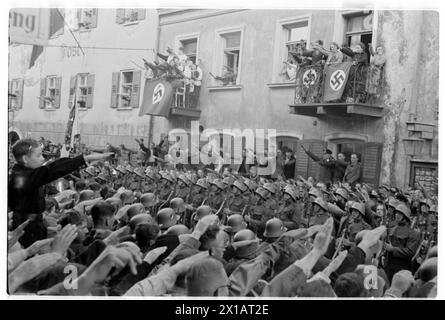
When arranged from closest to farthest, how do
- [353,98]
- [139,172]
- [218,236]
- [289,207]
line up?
[353,98] → [218,236] → [289,207] → [139,172]

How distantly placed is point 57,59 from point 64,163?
2.20 feet

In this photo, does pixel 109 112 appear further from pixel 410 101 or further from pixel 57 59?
pixel 410 101

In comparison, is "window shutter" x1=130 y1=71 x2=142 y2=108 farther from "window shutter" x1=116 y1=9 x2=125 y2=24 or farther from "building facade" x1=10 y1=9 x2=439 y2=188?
"window shutter" x1=116 y1=9 x2=125 y2=24

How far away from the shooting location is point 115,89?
4.33 meters

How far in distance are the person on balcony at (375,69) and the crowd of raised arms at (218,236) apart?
0.61m

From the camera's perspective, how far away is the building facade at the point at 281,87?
13.4 feet

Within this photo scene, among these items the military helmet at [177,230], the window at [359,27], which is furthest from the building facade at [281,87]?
the military helmet at [177,230]

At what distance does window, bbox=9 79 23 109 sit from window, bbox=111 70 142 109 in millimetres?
587

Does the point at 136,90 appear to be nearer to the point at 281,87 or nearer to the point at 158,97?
the point at 158,97

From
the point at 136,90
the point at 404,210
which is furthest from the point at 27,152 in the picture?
the point at 404,210

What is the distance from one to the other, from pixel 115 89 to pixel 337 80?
1.43 m

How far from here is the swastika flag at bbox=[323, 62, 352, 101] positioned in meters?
4.12

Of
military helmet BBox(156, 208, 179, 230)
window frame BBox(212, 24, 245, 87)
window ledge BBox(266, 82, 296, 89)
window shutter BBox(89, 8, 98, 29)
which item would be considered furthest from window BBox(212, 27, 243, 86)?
military helmet BBox(156, 208, 179, 230)
